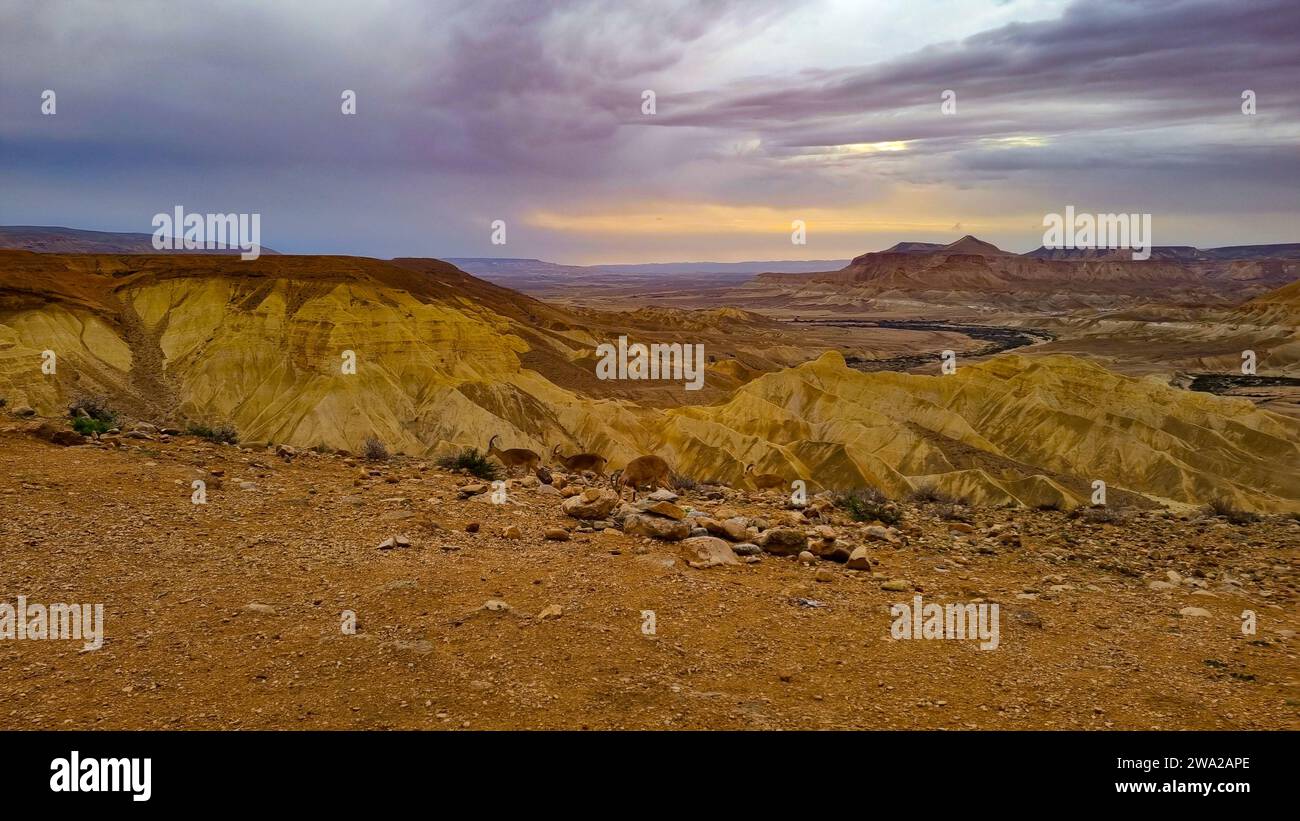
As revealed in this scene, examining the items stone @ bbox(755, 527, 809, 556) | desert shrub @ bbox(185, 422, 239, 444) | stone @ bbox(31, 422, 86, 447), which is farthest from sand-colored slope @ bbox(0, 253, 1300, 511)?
stone @ bbox(755, 527, 809, 556)

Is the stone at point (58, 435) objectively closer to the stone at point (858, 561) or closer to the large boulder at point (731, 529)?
the large boulder at point (731, 529)

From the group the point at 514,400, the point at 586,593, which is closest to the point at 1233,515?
the point at 586,593

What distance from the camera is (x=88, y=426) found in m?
13.1

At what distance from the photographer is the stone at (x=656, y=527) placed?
9820mm

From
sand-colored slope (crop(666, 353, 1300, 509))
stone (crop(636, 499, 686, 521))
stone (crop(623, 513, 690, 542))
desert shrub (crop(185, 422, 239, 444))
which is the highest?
desert shrub (crop(185, 422, 239, 444))

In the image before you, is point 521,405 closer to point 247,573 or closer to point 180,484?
point 180,484

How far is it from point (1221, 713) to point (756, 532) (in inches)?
205

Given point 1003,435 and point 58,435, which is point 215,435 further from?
point 1003,435

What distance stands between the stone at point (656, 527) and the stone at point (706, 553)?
10.8 inches

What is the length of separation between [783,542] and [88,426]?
39.7ft

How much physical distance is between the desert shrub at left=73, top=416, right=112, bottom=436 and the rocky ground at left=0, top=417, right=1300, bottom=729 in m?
0.80

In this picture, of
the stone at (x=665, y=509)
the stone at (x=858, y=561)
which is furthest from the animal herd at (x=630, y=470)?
the stone at (x=858, y=561)

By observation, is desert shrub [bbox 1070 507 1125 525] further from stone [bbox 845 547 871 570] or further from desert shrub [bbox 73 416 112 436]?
desert shrub [bbox 73 416 112 436]

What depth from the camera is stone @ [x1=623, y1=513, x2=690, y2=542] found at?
32.2ft
